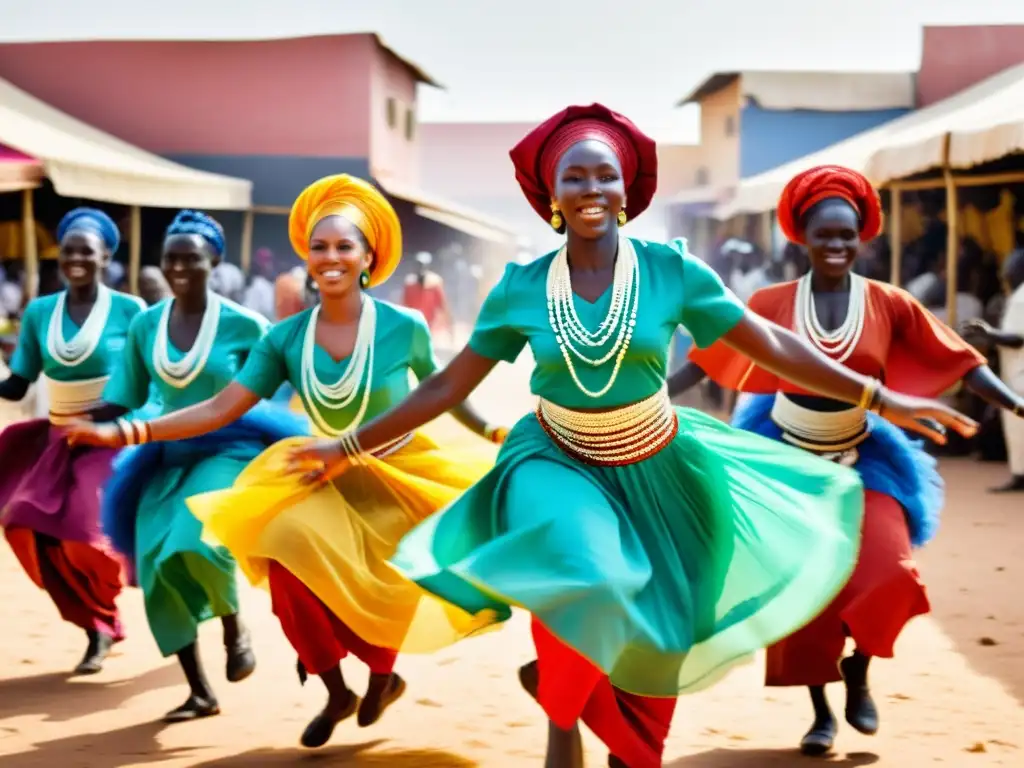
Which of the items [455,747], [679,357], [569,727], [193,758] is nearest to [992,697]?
[455,747]

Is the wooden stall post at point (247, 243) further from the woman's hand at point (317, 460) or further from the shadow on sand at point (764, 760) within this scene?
the shadow on sand at point (764, 760)

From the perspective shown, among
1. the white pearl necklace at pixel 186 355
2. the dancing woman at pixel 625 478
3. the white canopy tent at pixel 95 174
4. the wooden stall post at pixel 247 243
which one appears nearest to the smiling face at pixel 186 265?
the white pearl necklace at pixel 186 355

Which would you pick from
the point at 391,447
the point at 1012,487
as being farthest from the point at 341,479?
the point at 1012,487

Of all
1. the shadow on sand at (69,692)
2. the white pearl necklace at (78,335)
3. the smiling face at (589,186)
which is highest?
the smiling face at (589,186)

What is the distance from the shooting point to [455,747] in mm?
6047

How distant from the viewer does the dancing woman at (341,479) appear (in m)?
5.71

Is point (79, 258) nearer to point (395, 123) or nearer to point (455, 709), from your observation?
point (455, 709)

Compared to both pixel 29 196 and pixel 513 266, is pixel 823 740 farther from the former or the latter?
pixel 29 196

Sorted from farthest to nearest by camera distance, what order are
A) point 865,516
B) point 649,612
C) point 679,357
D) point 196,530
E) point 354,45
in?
point 354,45 → point 679,357 → point 196,530 → point 865,516 → point 649,612

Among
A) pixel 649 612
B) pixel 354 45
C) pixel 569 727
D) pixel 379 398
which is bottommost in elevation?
pixel 569 727

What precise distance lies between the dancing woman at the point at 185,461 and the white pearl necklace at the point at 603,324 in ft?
7.52

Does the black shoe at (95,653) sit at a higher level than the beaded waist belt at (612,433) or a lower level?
lower

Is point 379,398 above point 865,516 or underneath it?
above

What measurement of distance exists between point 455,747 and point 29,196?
1248 cm
